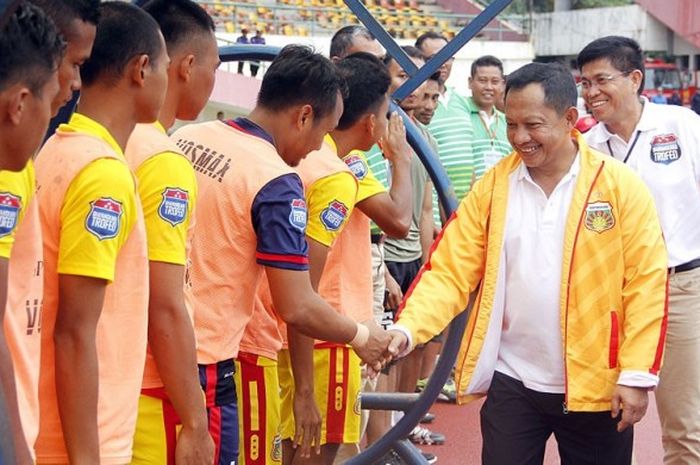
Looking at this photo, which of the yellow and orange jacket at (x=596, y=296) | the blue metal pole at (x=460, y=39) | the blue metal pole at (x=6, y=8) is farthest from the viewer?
the blue metal pole at (x=460, y=39)

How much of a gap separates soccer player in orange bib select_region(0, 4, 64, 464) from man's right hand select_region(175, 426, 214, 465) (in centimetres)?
73

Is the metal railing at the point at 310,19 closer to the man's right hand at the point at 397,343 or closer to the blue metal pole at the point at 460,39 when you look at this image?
the blue metal pole at the point at 460,39

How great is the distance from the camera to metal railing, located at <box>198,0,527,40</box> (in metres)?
26.3

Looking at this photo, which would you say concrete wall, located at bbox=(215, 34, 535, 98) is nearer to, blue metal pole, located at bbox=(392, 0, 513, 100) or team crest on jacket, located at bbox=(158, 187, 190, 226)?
blue metal pole, located at bbox=(392, 0, 513, 100)

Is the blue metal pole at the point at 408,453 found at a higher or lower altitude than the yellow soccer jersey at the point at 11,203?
lower

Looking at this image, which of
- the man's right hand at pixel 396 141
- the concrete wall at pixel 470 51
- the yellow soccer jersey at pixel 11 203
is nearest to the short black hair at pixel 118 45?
the yellow soccer jersey at pixel 11 203

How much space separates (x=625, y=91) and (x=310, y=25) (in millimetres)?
22153

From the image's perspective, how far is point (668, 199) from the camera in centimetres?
579

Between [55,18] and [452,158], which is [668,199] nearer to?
[452,158]

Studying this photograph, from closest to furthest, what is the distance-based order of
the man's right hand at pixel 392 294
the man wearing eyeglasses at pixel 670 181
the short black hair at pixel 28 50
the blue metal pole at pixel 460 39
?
the short black hair at pixel 28 50 < the blue metal pole at pixel 460 39 < the man wearing eyeglasses at pixel 670 181 < the man's right hand at pixel 392 294

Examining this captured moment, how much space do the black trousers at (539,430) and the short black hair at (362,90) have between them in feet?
3.72

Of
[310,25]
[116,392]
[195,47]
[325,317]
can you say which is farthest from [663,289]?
[310,25]

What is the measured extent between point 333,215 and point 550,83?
0.89 meters

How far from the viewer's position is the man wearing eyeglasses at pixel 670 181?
5.76 metres
